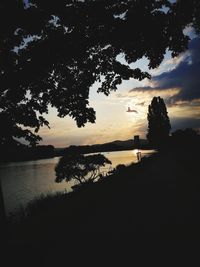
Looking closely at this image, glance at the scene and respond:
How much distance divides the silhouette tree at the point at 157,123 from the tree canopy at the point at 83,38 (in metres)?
56.0

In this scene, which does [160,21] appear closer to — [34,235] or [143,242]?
[143,242]

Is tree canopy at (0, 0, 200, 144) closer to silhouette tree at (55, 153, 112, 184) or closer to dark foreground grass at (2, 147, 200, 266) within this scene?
dark foreground grass at (2, 147, 200, 266)

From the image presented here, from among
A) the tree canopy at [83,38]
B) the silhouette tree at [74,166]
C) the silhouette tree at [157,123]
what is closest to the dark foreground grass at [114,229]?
the tree canopy at [83,38]

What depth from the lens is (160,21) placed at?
5.01m

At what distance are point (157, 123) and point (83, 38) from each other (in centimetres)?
5724

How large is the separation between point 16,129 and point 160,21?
4.06m

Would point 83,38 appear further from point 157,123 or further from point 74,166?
point 157,123

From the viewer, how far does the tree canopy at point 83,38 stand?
5.04 m

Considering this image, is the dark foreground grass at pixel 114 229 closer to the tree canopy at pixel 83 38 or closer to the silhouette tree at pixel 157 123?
the tree canopy at pixel 83 38

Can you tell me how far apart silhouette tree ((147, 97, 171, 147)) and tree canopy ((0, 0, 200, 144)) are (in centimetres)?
5598

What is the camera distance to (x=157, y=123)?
60844 millimetres

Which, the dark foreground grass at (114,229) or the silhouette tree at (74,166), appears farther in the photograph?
the silhouette tree at (74,166)

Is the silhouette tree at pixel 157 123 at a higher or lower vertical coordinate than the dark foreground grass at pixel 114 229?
higher

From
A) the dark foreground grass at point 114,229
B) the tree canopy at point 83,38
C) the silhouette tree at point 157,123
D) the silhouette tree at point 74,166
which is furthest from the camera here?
the silhouette tree at point 157,123
